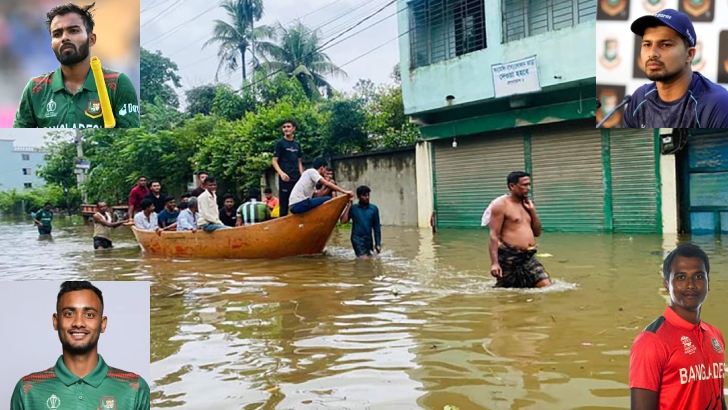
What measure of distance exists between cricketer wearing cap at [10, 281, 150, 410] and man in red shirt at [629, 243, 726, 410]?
4.79 ft

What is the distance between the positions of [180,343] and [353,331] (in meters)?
1.07

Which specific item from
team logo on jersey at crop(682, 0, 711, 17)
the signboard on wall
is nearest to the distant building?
team logo on jersey at crop(682, 0, 711, 17)

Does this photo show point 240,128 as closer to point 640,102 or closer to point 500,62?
point 500,62

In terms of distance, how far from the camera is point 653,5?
349cm

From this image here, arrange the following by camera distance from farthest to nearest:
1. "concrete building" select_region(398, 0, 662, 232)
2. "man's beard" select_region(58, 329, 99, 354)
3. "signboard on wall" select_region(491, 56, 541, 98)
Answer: "signboard on wall" select_region(491, 56, 541, 98) < "concrete building" select_region(398, 0, 662, 232) < "man's beard" select_region(58, 329, 99, 354)

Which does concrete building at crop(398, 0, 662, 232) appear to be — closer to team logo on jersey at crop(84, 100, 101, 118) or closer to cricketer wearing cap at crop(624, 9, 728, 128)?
cricketer wearing cap at crop(624, 9, 728, 128)

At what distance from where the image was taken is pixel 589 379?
118 inches

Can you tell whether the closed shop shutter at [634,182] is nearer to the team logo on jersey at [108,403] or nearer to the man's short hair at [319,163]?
the man's short hair at [319,163]

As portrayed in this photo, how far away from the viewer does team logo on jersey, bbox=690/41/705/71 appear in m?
3.26

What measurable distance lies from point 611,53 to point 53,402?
10.1ft

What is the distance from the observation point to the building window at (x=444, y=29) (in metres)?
12.7

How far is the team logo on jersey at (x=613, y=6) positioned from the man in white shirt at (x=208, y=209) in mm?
5683

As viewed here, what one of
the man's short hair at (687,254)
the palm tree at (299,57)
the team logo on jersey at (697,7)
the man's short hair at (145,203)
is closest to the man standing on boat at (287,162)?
the man's short hair at (145,203)

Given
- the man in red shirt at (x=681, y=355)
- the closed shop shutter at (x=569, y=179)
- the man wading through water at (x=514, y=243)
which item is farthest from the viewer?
the closed shop shutter at (x=569, y=179)
